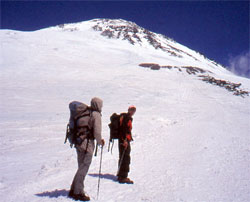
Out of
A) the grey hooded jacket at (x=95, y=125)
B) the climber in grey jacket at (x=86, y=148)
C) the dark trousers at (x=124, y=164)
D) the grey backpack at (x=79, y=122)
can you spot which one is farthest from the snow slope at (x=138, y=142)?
the grey backpack at (x=79, y=122)

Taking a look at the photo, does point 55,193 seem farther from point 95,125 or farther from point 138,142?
point 138,142

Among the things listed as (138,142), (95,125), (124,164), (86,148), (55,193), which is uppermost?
(95,125)

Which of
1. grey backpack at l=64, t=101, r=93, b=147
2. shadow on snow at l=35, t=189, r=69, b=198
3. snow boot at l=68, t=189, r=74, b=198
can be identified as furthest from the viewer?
shadow on snow at l=35, t=189, r=69, b=198

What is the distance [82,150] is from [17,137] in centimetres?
591

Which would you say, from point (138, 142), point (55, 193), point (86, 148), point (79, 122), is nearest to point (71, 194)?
point (55, 193)

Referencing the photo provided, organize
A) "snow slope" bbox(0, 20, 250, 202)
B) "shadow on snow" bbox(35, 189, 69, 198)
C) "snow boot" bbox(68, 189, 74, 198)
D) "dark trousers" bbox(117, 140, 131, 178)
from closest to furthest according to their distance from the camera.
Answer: "snow boot" bbox(68, 189, 74, 198) → "shadow on snow" bbox(35, 189, 69, 198) → "snow slope" bbox(0, 20, 250, 202) → "dark trousers" bbox(117, 140, 131, 178)

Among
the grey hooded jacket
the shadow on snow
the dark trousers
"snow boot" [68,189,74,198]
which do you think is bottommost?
the shadow on snow

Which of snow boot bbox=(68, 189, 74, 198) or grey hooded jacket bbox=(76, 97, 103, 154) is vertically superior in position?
grey hooded jacket bbox=(76, 97, 103, 154)

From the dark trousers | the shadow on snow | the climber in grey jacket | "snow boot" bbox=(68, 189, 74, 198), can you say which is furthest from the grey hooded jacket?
the dark trousers

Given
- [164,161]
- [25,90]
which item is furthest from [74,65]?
[164,161]

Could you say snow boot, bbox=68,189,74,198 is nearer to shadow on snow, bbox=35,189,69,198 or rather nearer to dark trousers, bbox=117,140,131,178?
shadow on snow, bbox=35,189,69,198

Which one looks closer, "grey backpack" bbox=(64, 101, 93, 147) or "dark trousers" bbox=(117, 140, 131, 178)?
"grey backpack" bbox=(64, 101, 93, 147)

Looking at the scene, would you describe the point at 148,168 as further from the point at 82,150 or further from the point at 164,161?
the point at 82,150

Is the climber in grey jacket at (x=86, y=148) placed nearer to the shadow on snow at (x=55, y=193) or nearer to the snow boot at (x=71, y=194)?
the snow boot at (x=71, y=194)
